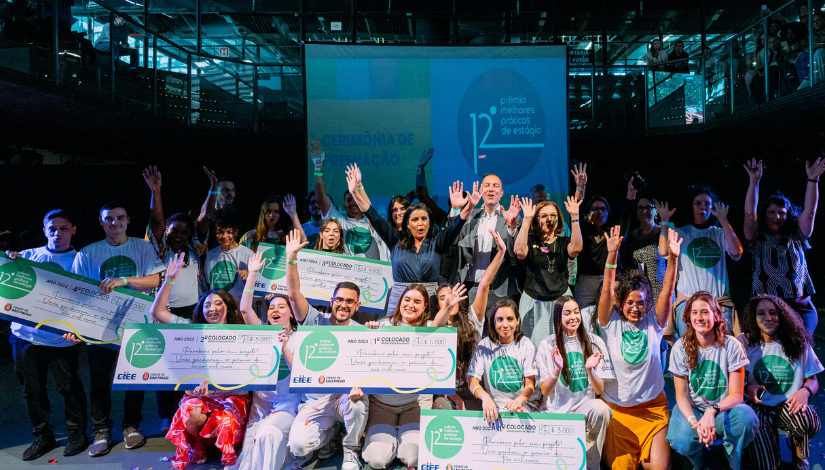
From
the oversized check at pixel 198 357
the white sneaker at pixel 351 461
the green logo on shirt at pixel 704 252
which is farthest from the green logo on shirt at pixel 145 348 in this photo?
the green logo on shirt at pixel 704 252

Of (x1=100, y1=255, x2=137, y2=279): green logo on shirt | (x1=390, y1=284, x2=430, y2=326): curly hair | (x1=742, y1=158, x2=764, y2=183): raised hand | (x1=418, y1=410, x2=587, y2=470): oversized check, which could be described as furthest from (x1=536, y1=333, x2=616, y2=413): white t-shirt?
(x1=100, y1=255, x2=137, y2=279): green logo on shirt

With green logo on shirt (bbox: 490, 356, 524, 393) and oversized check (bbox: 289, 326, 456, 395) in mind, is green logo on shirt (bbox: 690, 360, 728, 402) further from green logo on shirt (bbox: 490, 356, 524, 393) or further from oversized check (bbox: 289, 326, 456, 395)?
oversized check (bbox: 289, 326, 456, 395)

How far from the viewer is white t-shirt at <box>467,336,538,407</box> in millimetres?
3270

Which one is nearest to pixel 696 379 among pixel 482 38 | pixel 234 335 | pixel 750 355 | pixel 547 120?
pixel 750 355

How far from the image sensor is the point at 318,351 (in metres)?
3.23

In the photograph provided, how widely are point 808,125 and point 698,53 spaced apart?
1.42 m

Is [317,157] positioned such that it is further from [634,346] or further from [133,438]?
[634,346]

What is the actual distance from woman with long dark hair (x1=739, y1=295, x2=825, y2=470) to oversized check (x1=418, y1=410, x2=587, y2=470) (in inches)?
45.0

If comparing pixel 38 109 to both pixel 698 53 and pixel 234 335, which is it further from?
pixel 698 53

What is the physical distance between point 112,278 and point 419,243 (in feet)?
6.64

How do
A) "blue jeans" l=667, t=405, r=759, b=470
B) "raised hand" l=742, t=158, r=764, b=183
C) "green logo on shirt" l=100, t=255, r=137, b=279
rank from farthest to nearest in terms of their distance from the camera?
1. "raised hand" l=742, t=158, r=764, b=183
2. "green logo on shirt" l=100, t=255, r=137, b=279
3. "blue jeans" l=667, t=405, r=759, b=470

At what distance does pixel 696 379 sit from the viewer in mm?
3240

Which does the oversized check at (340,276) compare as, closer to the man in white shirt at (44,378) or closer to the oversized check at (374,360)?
the oversized check at (374,360)

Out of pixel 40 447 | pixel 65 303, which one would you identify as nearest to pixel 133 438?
pixel 40 447
